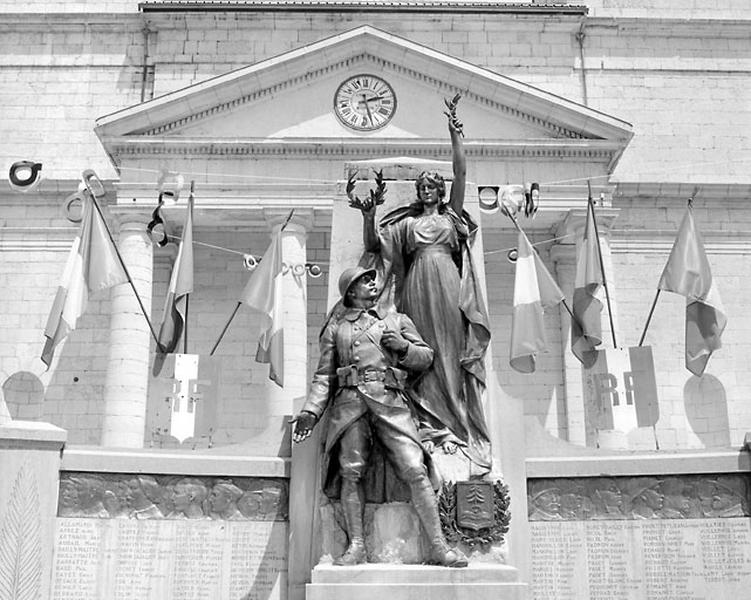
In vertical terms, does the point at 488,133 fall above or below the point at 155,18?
below

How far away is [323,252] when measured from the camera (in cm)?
2861

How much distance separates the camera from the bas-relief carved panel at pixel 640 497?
33.7ft

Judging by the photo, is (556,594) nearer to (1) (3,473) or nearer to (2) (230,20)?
(1) (3,473)

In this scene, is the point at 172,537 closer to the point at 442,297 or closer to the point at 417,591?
the point at 417,591

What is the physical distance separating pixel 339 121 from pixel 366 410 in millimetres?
18248

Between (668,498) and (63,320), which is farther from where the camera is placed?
(63,320)

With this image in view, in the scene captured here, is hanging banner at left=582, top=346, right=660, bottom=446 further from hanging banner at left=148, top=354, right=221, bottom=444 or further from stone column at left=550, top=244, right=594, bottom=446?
hanging banner at left=148, top=354, right=221, bottom=444

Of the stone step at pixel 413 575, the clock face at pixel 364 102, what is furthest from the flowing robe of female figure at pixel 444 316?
the clock face at pixel 364 102

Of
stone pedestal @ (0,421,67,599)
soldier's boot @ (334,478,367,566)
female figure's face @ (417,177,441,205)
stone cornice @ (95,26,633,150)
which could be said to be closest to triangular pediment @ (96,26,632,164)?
stone cornice @ (95,26,633,150)

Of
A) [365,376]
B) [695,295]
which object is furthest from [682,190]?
[365,376]

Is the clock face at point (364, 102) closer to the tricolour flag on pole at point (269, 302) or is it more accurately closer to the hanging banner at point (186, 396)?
the tricolour flag on pole at point (269, 302)

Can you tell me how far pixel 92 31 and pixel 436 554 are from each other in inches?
1092

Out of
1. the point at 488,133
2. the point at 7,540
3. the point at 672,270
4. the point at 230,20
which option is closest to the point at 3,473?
the point at 7,540

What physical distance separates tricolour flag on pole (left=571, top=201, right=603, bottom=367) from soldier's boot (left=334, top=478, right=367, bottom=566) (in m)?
11.1
